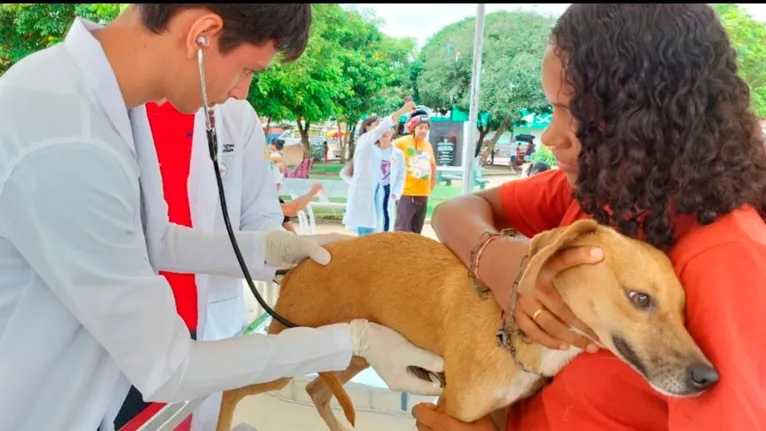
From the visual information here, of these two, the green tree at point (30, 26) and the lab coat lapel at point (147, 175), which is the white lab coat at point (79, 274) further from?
the green tree at point (30, 26)

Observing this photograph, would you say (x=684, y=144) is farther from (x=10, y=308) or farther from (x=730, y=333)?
(x=10, y=308)

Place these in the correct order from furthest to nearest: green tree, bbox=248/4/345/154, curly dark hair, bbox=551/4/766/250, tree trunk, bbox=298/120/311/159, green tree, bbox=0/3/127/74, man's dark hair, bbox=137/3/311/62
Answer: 1. tree trunk, bbox=298/120/311/159
2. green tree, bbox=248/4/345/154
3. green tree, bbox=0/3/127/74
4. man's dark hair, bbox=137/3/311/62
5. curly dark hair, bbox=551/4/766/250

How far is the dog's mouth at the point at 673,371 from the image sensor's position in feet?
2.45

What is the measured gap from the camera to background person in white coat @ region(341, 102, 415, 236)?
5.60 meters

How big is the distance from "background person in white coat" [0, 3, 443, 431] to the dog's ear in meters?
0.48

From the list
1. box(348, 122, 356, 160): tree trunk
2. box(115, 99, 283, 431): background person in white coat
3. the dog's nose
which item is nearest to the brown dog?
the dog's nose

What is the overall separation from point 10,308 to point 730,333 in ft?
3.55

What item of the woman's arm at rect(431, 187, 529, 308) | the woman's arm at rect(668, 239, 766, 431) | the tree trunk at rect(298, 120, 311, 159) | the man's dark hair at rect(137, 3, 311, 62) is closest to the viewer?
the woman's arm at rect(668, 239, 766, 431)

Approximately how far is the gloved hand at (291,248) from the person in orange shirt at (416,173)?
159 inches

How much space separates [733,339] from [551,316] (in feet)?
0.99

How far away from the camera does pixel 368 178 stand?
18.6 ft

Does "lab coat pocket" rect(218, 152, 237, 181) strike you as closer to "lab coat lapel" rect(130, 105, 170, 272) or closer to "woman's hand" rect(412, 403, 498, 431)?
"lab coat lapel" rect(130, 105, 170, 272)

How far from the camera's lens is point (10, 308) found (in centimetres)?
98

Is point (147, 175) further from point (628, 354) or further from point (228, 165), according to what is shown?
point (628, 354)
